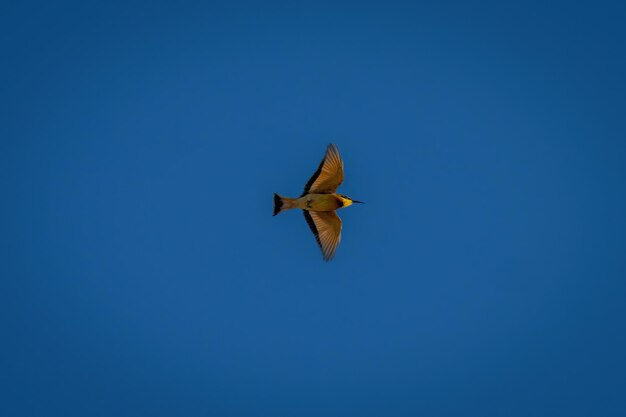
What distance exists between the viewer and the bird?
12945mm

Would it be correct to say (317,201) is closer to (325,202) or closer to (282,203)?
(325,202)

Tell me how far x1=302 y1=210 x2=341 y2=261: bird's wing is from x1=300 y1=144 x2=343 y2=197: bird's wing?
1.79 ft

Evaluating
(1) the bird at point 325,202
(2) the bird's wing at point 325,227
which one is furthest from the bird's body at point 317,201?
(2) the bird's wing at point 325,227

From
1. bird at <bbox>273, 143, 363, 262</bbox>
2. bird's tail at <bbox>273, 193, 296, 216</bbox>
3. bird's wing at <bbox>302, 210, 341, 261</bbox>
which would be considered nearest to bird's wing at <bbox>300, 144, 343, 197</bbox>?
bird at <bbox>273, 143, 363, 262</bbox>

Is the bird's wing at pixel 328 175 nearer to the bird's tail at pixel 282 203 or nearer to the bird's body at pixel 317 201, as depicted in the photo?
the bird's body at pixel 317 201

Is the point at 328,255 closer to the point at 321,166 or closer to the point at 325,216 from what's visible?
the point at 325,216

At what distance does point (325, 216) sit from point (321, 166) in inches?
54.0

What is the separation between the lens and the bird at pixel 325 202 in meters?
12.9

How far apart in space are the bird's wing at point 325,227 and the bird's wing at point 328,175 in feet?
1.79

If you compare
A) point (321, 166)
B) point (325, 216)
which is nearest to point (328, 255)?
point (325, 216)

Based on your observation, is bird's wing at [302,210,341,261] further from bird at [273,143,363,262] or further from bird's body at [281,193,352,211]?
bird's body at [281,193,352,211]

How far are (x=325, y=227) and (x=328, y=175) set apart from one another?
3.79ft

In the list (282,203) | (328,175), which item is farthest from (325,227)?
(328,175)

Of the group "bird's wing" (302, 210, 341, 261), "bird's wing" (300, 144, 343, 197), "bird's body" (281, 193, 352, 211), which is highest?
"bird's wing" (300, 144, 343, 197)
